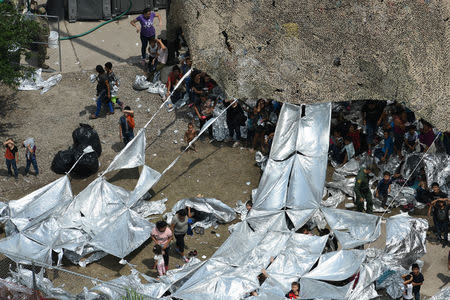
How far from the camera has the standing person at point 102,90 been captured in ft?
61.6

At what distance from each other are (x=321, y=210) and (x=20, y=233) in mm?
5138

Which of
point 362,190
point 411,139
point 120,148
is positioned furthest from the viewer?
point 120,148

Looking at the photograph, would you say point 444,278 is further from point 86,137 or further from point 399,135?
point 86,137

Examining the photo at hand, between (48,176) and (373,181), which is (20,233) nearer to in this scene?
(48,176)

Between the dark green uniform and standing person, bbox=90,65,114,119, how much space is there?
219 inches

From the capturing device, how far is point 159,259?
15117 mm

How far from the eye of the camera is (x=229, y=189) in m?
17.4

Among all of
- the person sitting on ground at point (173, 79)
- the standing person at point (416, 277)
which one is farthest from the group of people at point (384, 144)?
the person sitting on ground at point (173, 79)

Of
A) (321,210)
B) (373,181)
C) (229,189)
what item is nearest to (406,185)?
(373,181)

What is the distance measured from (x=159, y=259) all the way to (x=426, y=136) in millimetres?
5852

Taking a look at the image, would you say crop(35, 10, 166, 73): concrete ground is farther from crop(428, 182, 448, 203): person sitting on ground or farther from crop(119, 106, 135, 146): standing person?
crop(428, 182, 448, 203): person sitting on ground

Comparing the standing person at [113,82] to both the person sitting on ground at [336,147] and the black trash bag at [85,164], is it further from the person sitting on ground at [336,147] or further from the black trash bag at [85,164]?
the person sitting on ground at [336,147]

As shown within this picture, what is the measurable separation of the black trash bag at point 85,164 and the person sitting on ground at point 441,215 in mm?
6309

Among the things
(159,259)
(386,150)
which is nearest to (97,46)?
(386,150)
